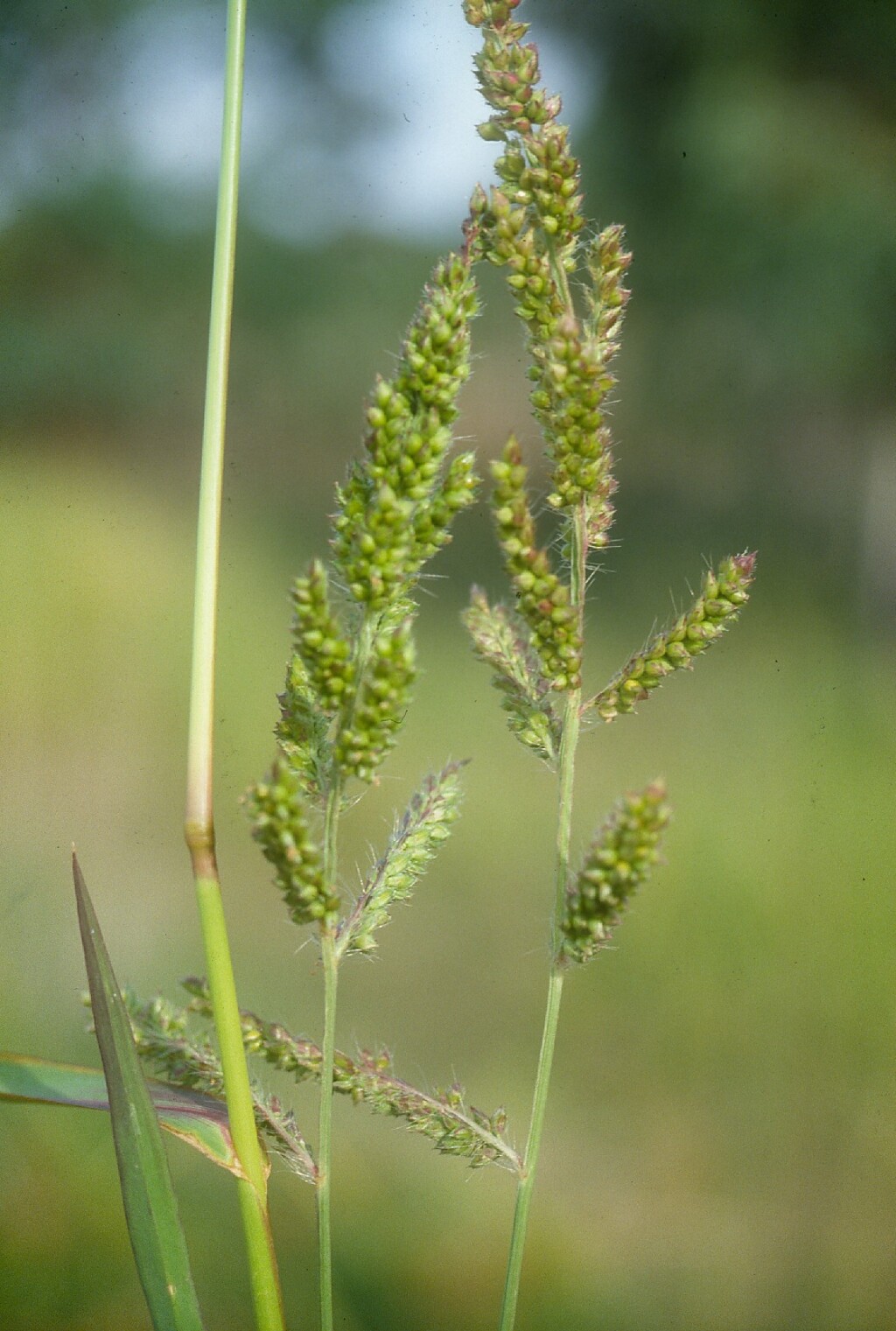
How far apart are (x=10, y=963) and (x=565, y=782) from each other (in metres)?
0.43

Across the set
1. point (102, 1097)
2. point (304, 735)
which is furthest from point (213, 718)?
point (102, 1097)

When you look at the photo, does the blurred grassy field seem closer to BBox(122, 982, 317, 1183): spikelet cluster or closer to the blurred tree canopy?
the blurred tree canopy

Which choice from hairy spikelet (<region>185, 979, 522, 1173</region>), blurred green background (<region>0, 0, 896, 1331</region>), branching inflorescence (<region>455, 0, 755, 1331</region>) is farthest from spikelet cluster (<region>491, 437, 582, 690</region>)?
blurred green background (<region>0, 0, 896, 1331</region>)

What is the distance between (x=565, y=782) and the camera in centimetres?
28

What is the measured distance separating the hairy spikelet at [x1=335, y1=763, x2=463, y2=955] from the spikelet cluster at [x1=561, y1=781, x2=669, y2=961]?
2.1 inches

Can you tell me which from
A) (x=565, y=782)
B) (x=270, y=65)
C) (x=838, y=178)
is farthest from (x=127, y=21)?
(x=565, y=782)

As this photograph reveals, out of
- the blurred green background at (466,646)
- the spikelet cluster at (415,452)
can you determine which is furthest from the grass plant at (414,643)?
the blurred green background at (466,646)

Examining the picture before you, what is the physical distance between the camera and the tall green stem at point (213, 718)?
25 cm

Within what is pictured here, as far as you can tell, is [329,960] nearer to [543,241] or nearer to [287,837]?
[287,837]

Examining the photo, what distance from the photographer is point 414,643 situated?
10.7 inches

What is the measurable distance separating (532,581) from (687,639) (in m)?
0.05

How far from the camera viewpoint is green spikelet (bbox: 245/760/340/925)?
0.69ft

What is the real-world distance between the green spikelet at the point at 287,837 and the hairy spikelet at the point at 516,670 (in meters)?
0.07

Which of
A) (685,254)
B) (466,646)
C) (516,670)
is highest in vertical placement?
(685,254)
